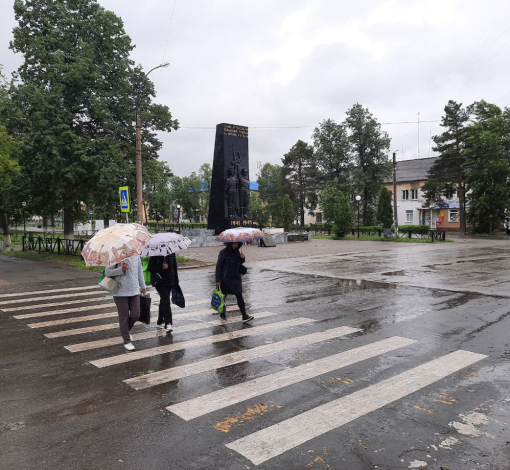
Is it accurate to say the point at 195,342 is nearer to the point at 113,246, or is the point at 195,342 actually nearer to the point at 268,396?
the point at 113,246

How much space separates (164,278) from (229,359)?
2160mm

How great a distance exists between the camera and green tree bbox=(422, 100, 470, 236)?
153 feet

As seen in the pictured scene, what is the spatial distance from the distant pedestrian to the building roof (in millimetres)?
60753

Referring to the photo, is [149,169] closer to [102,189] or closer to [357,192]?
[102,189]

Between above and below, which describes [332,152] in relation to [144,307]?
above

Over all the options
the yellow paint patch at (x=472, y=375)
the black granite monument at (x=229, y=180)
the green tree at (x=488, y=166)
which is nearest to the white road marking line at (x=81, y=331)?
the yellow paint patch at (x=472, y=375)

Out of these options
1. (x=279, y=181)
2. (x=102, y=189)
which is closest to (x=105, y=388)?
(x=102, y=189)

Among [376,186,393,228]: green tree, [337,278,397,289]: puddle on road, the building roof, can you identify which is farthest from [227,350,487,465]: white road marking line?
the building roof

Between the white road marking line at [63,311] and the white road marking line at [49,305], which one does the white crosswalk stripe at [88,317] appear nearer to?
the white road marking line at [63,311]

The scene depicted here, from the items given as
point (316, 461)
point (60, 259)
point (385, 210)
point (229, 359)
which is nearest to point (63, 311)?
point (229, 359)

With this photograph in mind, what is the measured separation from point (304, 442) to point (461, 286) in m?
10.0

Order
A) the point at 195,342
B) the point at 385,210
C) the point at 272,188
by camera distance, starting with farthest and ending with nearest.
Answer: the point at 272,188 → the point at 385,210 → the point at 195,342

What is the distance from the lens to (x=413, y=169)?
219ft

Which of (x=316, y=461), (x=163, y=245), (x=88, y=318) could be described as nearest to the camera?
(x=316, y=461)
